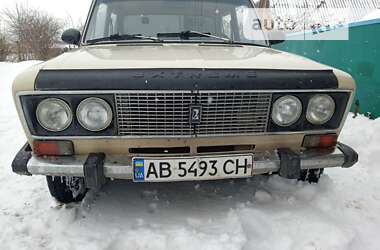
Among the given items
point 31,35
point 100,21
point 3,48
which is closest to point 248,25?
point 100,21

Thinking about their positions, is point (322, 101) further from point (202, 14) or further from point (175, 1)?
point (175, 1)

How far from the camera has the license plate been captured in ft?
7.25

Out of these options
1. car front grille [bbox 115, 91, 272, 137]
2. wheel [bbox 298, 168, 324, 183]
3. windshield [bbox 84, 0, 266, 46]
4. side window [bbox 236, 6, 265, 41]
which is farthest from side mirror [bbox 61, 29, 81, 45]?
wheel [bbox 298, 168, 324, 183]

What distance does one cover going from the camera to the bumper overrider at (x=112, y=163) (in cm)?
220

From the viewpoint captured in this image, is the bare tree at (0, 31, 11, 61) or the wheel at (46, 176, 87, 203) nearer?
the wheel at (46, 176, 87, 203)

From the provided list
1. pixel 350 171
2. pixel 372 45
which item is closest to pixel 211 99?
pixel 350 171

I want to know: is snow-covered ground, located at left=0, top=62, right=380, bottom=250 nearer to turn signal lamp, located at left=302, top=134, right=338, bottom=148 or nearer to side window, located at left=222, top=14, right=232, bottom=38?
turn signal lamp, located at left=302, top=134, right=338, bottom=148

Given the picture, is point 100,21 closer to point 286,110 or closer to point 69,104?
point 69,104

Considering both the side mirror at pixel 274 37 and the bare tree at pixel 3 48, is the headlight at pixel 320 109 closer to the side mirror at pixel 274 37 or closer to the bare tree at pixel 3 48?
the side mirror at pixel 274 37

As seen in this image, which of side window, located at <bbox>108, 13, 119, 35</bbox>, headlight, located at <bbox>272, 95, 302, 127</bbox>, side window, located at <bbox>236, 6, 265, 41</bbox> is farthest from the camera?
side window, located at <bbox>236, 6, 265, 41</bbox>

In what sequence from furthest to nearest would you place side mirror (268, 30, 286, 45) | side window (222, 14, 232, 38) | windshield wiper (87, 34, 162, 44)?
side mirror (268, 30, 286, 45) < side window (222, 14, 232, 38) < windshield wiper (87, 34, 162, 44)

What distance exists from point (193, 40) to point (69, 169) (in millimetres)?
Answer: 1650

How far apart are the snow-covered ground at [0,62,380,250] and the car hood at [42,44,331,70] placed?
43.4 inches

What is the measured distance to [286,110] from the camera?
238 cm
